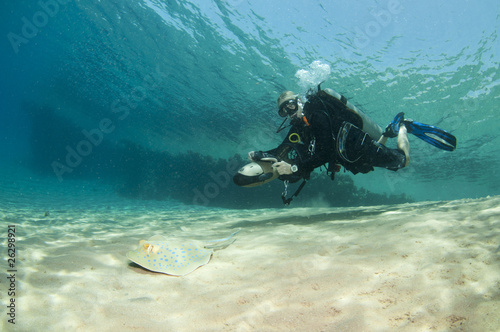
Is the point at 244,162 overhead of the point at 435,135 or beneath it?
overhead

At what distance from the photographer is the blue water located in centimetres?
1312

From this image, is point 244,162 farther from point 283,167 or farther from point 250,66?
point 283,167

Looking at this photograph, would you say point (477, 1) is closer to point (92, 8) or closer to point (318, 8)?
point (318, 8)

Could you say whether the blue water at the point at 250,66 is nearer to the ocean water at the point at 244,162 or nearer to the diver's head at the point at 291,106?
the ocean water at the point at 244,162

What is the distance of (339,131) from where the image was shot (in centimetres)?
472

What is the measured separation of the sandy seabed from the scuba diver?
1.77 metres

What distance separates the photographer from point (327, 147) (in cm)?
489

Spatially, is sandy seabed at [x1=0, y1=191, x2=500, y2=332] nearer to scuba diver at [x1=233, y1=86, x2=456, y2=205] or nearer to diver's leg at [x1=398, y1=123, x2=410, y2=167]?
scuba diver at [x1=233, y1=86, x2=456, y2=205]

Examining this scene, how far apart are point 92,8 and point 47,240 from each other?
61.5 feet

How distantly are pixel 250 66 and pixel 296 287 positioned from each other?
17070mm

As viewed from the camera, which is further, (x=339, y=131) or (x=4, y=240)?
(x=339, y=131)

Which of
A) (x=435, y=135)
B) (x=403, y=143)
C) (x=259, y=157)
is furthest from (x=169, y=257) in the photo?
(x=435, y=135)

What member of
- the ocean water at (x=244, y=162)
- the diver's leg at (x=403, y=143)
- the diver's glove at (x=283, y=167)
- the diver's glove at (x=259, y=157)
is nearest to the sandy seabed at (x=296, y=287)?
the ocean water at (x=244, y=162)

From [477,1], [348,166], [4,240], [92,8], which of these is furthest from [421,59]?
[92,8]
